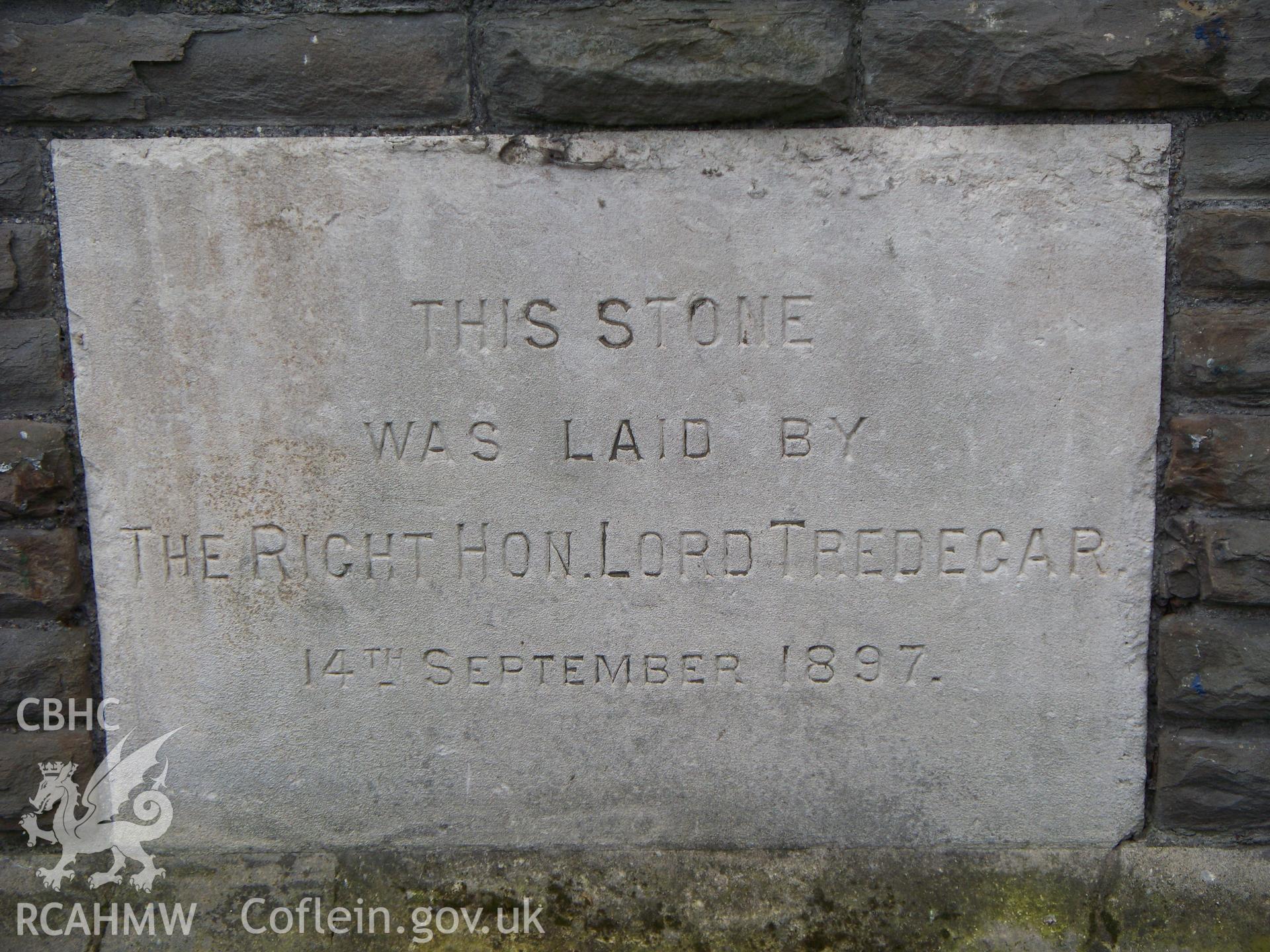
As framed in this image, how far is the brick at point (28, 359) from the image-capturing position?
1.61m

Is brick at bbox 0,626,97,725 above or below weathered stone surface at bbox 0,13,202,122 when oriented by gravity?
below

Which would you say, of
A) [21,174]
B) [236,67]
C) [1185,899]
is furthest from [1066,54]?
[21,174]

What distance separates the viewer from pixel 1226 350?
1.57m

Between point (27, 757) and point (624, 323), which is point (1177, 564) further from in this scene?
point (27, 757)

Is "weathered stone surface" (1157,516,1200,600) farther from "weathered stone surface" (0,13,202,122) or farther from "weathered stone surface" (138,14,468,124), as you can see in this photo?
"weathered stone surface" (0,13,202,122)

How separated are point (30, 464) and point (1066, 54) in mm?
2149

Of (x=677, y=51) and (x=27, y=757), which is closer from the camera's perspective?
(x=677, y=51)

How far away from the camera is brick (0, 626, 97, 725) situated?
1.67 meters

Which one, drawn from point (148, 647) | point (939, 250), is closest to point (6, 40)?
point (148, 647)

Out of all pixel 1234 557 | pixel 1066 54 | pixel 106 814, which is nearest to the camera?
pixel 1066 54

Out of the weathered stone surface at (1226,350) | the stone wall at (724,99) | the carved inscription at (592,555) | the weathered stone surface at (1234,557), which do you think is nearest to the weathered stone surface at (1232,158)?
the stone wall at (724,99)

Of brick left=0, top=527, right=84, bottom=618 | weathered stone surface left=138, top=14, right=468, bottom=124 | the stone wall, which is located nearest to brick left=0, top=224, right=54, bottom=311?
the stone wall

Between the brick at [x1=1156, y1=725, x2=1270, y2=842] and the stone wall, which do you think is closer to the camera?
Answer: the stone wall

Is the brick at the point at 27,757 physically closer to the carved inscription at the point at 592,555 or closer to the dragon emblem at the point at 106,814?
the dragon emblem at the point at 106,814
